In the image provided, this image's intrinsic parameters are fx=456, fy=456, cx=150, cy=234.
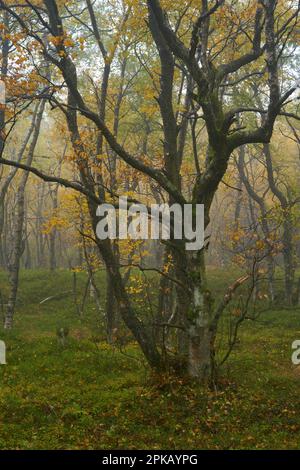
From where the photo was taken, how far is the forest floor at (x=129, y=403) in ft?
24.7

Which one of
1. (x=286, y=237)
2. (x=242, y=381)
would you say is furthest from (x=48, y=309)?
(x=242, y=381)

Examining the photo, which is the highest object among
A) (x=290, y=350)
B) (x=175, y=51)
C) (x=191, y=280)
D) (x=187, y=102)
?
(x=187, y=102)

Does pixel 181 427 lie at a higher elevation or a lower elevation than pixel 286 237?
lower

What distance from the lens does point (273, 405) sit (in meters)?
9.06

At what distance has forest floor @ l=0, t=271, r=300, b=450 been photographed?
7.53 m

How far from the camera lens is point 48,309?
75.9 ft

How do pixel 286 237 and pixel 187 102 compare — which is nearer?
pixel 187 102

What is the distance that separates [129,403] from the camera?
350 inches
